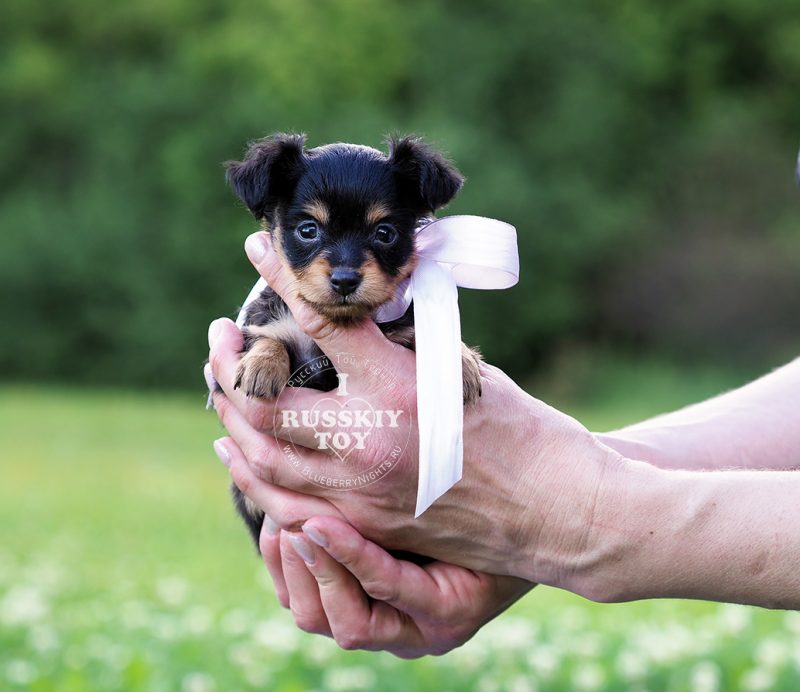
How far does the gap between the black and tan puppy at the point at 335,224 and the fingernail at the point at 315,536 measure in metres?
0.35

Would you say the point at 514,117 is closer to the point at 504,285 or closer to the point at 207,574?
the point at 207,574

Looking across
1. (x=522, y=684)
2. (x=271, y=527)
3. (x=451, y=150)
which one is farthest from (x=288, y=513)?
(x=451, y=150)

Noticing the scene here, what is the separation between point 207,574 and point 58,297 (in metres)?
23.3

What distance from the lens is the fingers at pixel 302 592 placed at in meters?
2.99

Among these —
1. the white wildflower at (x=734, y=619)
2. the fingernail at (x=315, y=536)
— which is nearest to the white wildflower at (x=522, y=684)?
the white wildflower at (x=734, y=619)

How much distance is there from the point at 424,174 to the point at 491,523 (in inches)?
36.7

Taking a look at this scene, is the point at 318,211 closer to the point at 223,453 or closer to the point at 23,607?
the point at 223,453

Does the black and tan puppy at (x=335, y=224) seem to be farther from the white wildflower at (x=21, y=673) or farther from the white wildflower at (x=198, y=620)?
the white wildflower at (x=198, y=620)

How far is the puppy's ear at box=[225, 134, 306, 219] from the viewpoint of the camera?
2.98 metres

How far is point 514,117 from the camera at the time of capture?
33500 millimetres

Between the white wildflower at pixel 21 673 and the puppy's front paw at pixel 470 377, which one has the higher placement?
the puppy's front paw at pixel 470 377

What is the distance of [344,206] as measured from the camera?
2.89m

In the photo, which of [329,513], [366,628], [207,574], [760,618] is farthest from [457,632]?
[207,574]

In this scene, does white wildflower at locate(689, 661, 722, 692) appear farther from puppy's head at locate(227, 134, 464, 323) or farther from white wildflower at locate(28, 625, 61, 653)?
white wildflower at locate(28, 625, 61, 653)
